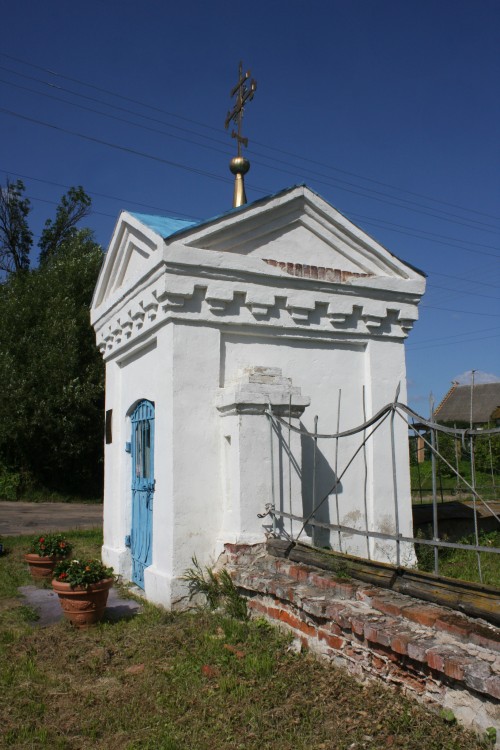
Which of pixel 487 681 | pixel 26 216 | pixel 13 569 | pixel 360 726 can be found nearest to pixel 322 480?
pixel 360 726

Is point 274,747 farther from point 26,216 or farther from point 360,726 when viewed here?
point 26,216

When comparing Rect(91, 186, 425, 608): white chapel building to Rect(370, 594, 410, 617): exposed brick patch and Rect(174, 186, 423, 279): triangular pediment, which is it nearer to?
Rect(174, 186, 423, 279): triangular pediment

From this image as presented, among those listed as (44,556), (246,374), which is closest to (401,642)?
(246,374)

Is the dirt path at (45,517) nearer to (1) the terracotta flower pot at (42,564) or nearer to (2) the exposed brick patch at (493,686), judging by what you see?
(1) the terracotta flower pot at (42,564)

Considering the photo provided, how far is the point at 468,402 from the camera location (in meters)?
34.8

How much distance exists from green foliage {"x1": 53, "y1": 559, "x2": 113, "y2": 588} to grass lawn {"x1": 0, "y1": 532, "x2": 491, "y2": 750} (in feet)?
1.53

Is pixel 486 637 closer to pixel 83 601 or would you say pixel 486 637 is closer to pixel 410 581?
pixel 410 581

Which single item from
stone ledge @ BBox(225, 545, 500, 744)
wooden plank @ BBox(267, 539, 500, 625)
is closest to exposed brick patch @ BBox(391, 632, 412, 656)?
stone ledge @ BBox(225, 545, 500, 744)

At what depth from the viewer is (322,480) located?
274 inches

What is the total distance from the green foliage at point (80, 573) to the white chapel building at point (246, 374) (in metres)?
0.57

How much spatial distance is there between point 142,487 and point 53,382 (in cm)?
1432

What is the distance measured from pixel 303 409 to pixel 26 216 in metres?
25.8

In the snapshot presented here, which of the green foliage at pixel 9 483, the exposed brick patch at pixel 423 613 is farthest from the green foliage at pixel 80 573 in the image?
the green foliage at pixel 9 483

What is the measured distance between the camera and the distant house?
33812 mm
